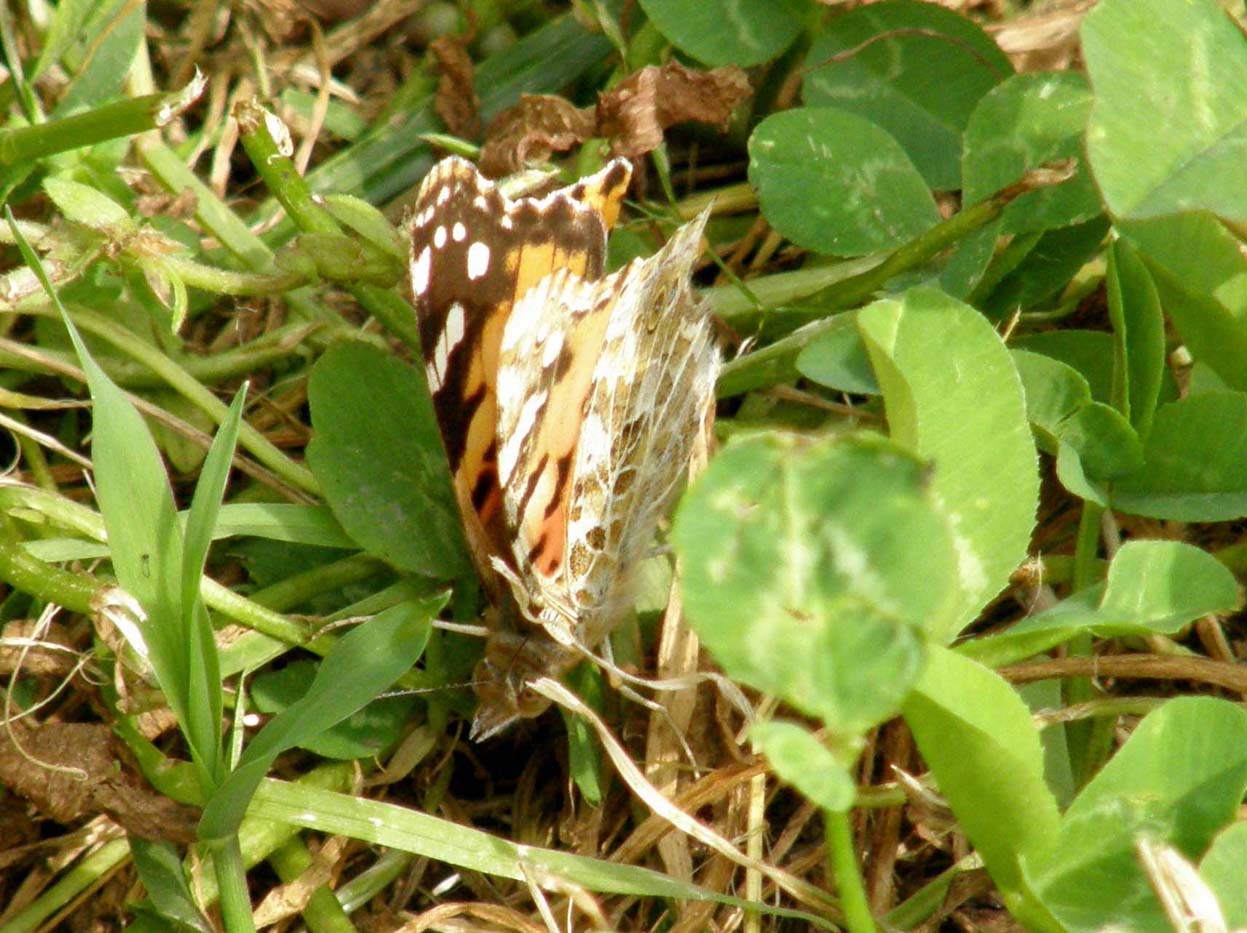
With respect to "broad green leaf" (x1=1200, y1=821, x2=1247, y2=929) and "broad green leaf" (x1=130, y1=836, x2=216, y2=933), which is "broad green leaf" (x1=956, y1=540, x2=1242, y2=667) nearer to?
"broad green leaf" (x1=1200, y1=821, x2=1247, y2=929)

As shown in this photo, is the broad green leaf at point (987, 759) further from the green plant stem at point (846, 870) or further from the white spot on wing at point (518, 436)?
the white spot on wing at point (518, 436)

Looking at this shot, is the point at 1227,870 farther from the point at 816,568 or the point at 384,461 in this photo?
the point at 384,461

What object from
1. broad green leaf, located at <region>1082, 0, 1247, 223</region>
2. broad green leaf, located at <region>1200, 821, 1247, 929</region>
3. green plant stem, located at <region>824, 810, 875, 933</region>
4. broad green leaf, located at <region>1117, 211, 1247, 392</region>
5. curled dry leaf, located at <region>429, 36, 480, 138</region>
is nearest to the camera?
green plant stem, located at <region>824, 810, 875, 933</region>

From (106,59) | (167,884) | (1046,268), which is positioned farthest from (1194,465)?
(106,59)

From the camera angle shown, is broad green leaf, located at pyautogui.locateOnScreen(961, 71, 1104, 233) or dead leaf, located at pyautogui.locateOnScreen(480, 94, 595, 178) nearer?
broad green leaf, located at pyautogui.locateOnScreen(961, 71, 1104, 233)

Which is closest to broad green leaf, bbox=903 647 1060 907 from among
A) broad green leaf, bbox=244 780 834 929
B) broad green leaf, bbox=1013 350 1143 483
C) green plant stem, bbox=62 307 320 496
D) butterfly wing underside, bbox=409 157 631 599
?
broad green leaf, bbox=244 780 834 929

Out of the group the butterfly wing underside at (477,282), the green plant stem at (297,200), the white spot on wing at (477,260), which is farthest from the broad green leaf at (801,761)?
the green plant stem at (297,200)
